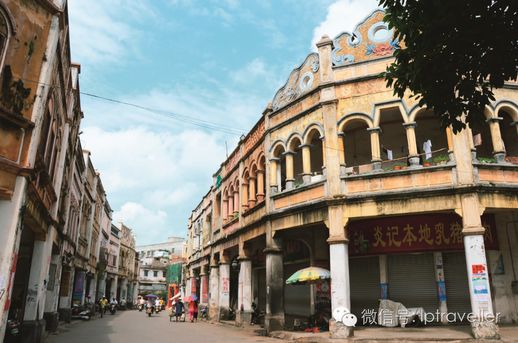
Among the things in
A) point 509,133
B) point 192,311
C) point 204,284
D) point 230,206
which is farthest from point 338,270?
point 204,284

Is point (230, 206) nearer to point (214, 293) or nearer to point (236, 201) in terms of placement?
point (236, 201)

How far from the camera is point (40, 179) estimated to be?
1159cm

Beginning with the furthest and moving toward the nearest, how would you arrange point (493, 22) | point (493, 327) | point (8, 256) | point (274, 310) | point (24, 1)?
1. point (274, 310)
2. point (493, 327)
3. point (24, 1)
4. point (8, 256)
5. point (493, 22)

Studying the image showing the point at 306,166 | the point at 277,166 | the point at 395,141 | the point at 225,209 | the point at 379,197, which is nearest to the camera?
the point at 379,197

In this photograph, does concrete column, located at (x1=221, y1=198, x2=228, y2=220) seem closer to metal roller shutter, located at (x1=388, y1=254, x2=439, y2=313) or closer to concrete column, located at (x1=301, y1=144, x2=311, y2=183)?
concrete column, located at (x1=301, y1=144, x2=311, y2=183)

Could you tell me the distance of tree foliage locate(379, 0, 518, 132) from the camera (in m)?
5.82

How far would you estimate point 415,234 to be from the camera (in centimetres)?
1445

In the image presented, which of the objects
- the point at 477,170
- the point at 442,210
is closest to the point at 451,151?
the point at 477,170

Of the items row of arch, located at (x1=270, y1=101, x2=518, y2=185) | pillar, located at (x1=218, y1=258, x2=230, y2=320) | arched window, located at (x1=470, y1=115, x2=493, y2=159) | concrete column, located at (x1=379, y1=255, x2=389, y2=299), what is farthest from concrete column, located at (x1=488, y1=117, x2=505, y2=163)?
pillar, located at (x1=218, y1=258, x2=230, y2=320)

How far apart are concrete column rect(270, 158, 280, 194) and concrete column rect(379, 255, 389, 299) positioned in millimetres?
4759

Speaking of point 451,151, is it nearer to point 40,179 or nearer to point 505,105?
point 505,105

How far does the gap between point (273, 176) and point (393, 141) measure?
4905 millimetres

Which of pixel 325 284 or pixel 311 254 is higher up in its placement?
pixel 311 254

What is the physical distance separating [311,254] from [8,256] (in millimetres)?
11368
